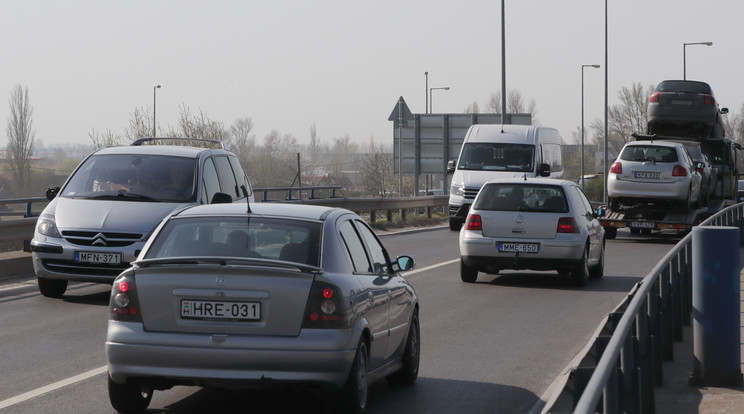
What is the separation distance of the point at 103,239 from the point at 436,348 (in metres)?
4.70

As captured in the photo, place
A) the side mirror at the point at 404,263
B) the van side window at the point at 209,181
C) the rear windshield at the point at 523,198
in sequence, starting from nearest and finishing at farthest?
the side mirror at the point at 404,263 → the van side window at the point at 209,181 → the rear windshield at the point at 523,198

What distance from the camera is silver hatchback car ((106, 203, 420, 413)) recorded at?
276 inches

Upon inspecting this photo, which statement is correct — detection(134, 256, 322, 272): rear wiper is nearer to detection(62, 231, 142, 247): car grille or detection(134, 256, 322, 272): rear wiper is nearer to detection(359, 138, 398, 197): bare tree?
detection(62, 231, 142, 247): car grille

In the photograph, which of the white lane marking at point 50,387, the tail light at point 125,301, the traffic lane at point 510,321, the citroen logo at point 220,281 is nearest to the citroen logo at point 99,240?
the traffic lane at point 510,321

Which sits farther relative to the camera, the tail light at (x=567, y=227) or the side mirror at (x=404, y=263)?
the tail light at (x=567, y=227)

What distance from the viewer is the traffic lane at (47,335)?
923 centimetres

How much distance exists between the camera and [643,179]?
1098 inches

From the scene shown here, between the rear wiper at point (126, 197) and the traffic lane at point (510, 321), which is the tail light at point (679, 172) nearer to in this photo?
the traffic lane at point (510, 321)

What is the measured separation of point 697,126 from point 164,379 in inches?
1114

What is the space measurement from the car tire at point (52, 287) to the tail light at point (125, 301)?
7.64m

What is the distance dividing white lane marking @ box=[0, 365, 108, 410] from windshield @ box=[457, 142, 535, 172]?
23.0 m

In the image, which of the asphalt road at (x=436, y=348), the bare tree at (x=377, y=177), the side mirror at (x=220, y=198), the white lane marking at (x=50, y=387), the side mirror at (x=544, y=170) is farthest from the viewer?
the bare tree at (x=377, y=177)

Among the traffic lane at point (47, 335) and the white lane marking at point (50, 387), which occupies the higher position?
the white lane marking at point (50, 387)

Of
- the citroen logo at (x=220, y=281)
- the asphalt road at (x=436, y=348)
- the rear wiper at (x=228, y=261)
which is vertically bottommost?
the asphalt road at (x=436, y=348)
